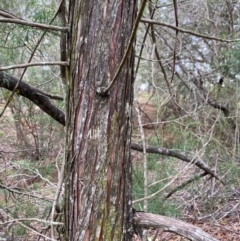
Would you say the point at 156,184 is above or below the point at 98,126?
below

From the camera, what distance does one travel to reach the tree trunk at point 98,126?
1.23m

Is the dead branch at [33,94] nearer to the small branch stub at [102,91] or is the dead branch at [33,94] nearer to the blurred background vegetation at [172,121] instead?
the blurred background vegetation at [172,121]

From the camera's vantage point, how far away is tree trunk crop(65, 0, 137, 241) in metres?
1.23

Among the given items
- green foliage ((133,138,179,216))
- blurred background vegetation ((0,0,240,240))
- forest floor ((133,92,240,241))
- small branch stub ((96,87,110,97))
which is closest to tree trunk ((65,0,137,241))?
small branch stub ((96,87,110,97))

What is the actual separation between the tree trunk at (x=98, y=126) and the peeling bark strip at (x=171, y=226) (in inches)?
3.8

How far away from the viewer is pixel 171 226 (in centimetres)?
129

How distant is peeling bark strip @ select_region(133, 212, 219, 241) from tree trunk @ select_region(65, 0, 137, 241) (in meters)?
Result: 0.10

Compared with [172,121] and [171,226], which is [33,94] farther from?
[171,226]

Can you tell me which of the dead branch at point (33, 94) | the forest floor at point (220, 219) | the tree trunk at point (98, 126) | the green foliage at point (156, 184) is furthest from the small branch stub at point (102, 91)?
the forest floor at point (220, 219)

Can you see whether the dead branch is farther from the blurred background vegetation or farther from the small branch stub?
the small branch stub

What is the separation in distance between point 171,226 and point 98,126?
44 centimetres

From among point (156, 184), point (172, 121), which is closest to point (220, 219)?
point (156, 184)

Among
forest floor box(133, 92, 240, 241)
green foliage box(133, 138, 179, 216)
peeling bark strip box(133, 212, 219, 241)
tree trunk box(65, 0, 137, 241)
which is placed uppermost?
tree trunk box(65, 0, 137, 241)

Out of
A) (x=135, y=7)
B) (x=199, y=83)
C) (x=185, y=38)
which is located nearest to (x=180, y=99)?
(x=199, y=83)
